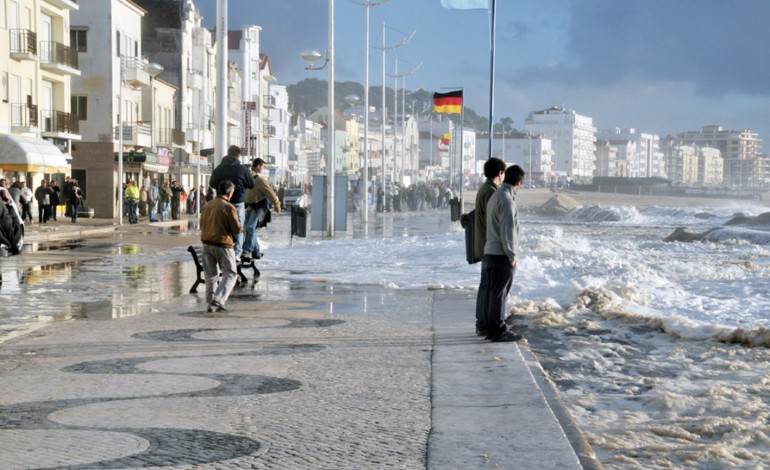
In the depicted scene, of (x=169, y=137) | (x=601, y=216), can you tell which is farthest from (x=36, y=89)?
(x=601, y=216)

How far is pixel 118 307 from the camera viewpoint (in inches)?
534

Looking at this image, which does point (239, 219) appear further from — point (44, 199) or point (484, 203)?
point (44, 199)

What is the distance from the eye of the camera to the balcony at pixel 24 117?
48.5 metres

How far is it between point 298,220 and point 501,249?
17.4 metres

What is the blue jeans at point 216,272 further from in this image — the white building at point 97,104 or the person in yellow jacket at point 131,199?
the white building at point 97,104

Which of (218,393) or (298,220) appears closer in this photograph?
(218,393)

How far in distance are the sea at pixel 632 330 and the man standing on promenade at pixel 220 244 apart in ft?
7.65

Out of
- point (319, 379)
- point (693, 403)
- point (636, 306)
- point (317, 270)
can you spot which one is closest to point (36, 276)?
point (317, 270)

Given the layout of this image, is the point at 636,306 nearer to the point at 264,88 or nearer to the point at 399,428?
the point at 399,428

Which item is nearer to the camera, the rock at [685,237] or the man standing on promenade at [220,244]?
the man standing on promenade at [220,244]

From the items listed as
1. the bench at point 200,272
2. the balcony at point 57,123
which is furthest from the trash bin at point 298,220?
the balcony at point 57,123

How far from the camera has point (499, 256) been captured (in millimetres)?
10641

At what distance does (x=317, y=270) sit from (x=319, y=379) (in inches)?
460

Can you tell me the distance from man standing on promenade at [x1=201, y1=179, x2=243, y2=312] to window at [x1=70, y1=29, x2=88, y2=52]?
4842 centimetres
